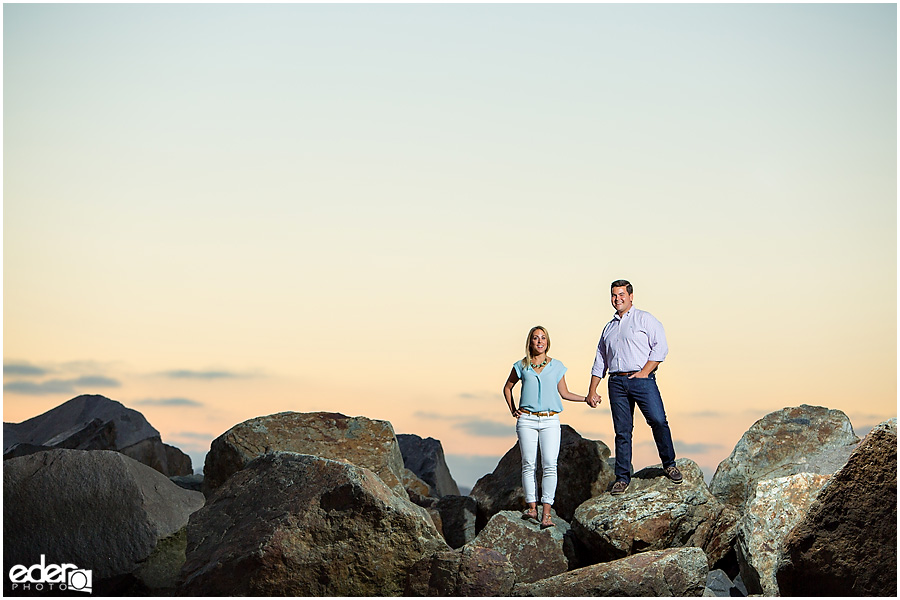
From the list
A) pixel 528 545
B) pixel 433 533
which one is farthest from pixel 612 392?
pixel 433 533

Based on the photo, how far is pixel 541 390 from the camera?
9320mm

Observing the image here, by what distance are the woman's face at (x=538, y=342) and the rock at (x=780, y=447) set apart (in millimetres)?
2949

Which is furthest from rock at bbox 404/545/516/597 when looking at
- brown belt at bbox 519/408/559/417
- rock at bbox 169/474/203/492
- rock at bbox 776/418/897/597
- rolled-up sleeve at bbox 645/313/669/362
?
rock at bbox 169/474/203/492

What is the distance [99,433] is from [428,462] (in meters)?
4.95

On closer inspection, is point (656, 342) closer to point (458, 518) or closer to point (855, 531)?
point (855, 531)

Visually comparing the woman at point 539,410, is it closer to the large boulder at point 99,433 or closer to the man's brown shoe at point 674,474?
the man's brown shoe at point 674,474

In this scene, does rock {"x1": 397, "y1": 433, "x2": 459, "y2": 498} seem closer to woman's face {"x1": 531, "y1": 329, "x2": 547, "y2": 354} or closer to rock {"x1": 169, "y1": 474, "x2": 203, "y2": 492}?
rock {"x1": 169, "y1": 474, "x2": 203, "y2": 492}

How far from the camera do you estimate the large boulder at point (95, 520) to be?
8.68m

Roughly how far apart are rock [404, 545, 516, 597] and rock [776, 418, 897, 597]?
2.41 meters

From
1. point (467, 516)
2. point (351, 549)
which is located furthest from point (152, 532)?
point (467, 516)

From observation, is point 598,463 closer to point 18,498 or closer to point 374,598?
point 374,598

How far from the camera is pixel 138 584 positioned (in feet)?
28.4

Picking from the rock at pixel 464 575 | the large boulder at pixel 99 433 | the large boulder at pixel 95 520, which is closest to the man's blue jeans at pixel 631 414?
the rock at pixel 464 575

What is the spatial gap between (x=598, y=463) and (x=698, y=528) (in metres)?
1.46
